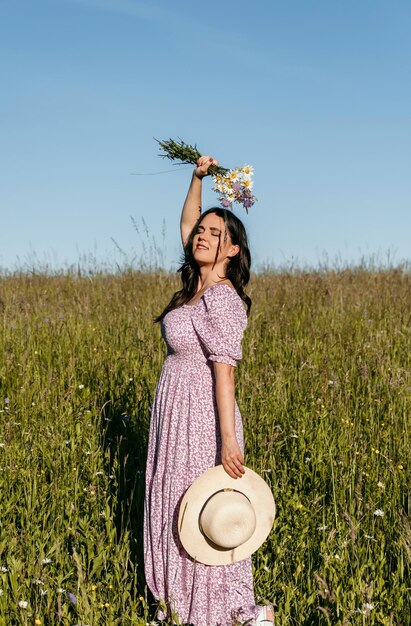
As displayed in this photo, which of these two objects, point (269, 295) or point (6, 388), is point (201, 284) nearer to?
point (6, 388)

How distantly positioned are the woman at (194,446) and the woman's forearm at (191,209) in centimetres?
56

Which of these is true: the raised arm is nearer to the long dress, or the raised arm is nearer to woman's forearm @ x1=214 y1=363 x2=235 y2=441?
the long dress

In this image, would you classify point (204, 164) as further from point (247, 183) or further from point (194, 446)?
point (194, 446)

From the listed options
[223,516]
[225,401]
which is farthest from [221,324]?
[223,516]

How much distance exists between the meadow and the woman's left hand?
47cm

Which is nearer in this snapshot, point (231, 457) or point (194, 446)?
point (231, 457)

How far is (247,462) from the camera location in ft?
13.7

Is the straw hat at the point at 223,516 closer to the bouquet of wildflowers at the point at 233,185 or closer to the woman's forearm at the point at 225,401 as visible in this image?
the woman's forearm at the point at 225,401

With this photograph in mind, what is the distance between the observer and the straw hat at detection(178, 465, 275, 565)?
9.46 ft

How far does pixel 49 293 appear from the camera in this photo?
909 centimetres

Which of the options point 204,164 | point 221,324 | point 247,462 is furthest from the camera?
point 247,462

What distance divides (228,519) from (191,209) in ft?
5.18

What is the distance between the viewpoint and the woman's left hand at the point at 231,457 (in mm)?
2926

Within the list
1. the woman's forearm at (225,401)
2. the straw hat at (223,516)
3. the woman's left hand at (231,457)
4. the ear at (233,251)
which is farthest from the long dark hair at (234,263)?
the straw hat at (223,516)
